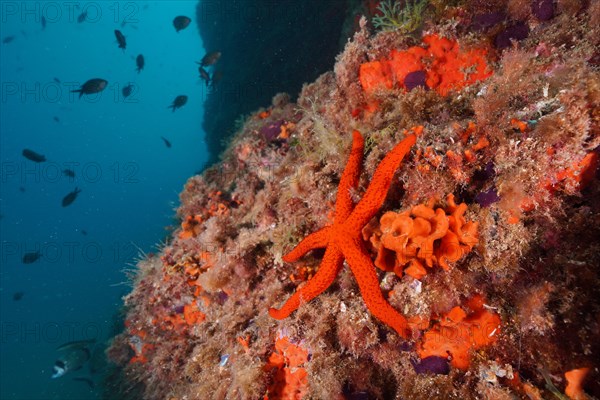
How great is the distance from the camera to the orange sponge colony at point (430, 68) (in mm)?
4633

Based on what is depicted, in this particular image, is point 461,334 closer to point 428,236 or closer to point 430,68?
point 428,236

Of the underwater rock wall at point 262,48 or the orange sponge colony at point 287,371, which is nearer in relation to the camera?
the orange sponge colony at point 287,371

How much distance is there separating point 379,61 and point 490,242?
127 inches

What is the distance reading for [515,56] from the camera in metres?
3.81

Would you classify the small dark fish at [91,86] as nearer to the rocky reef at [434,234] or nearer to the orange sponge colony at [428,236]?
the rocky reef at [434,234]

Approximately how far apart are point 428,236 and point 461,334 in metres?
0.89

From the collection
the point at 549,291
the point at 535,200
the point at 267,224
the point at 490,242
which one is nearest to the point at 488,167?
the point at 535,200

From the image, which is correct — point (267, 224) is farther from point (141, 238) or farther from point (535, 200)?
point (141, 238)

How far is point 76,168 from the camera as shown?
120 metres

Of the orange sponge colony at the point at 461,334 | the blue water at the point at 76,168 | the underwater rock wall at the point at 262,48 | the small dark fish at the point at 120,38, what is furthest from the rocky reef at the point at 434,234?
the blue water at the point at 76,168

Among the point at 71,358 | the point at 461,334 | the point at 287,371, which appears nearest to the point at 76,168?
the point at 71,358

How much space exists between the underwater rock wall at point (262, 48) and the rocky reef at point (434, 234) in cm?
876

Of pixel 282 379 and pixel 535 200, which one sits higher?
pixel 535 200

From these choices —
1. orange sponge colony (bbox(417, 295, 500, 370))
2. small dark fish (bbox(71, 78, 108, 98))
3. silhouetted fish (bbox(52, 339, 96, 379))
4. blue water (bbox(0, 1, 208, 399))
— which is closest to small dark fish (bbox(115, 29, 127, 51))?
small dark fish (bbox(71, 78, 108, 98))
